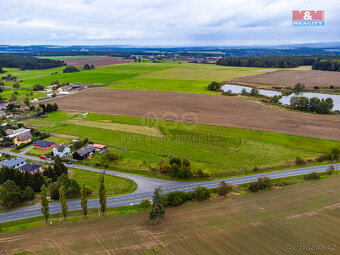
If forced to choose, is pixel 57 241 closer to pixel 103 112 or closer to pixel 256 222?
pixel 256 222

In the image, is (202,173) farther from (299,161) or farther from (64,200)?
(64,200)

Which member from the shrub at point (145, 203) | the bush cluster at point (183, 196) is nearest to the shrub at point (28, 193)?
the shrub at point (145, 203)

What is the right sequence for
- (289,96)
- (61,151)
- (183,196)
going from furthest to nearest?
(289,96) → (61,151) → (183,196)

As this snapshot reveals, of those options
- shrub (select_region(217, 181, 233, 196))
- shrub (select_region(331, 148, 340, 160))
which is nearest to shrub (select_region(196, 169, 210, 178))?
shrub (select_region(217, 181, 233, 196))

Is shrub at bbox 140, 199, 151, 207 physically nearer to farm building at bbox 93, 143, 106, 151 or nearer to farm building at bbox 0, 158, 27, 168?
farm building at bbox 93, 143, 106, 151

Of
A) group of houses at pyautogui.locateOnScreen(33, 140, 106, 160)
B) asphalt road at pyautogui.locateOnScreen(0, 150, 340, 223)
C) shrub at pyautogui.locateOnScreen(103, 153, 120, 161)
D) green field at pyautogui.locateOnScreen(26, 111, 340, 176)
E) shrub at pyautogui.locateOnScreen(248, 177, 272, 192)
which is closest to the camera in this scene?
asphalt road at pyautogui.locateOnScreen(0, 150, 340, 223)

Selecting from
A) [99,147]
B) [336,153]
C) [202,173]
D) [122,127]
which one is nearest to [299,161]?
[336,153]

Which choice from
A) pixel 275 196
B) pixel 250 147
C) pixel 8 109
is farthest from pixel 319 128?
pixel 8 109
